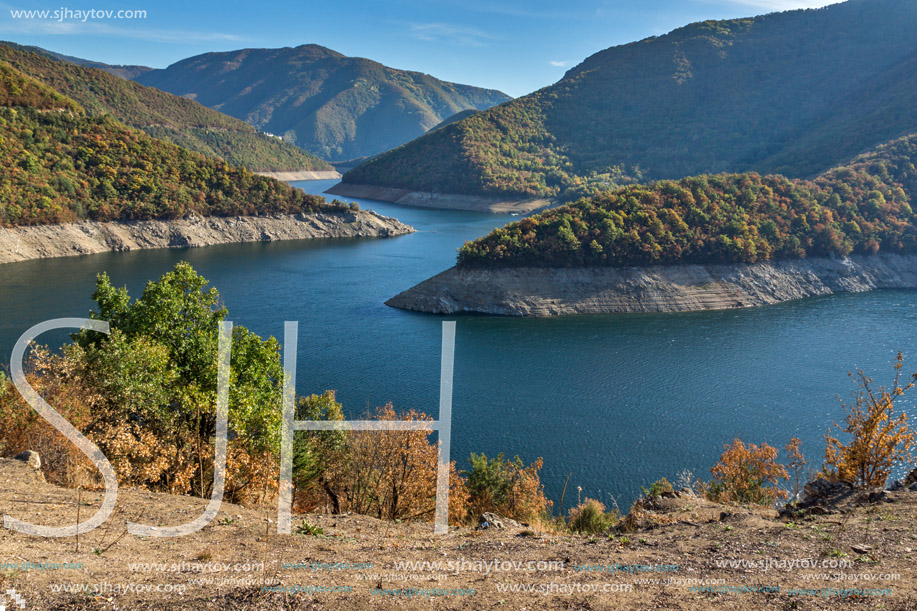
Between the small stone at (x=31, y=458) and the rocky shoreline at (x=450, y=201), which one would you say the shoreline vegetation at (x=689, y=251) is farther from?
the rocky shoreline at (x=450, y=201)

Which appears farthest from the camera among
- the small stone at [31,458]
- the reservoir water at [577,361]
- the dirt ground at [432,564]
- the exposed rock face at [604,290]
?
the exposed rock face at [604,290]

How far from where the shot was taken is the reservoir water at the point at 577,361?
36.2 metres

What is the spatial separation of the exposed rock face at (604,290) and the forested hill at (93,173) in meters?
59.5

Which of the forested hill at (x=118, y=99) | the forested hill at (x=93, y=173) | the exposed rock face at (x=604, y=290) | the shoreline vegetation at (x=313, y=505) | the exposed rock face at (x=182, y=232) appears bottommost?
the shoreline vegetation at (x=313, y=505)

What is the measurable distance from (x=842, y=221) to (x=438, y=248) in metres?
67.5

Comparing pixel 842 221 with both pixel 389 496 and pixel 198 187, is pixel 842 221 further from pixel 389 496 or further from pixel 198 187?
pixel 198 187

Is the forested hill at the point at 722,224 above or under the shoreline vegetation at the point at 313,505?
above

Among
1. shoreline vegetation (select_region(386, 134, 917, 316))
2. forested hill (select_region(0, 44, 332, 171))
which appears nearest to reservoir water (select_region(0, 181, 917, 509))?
shoreline vegetation (select_region(386, 134, 917, 316))

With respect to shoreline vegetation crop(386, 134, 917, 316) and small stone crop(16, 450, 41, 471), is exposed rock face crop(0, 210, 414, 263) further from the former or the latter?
small stone crop(16, 450, 41, 471)

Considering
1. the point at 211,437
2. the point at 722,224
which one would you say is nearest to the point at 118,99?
the point at 722,224

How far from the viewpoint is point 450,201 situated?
17612 centimetres

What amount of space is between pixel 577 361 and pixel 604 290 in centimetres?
2164

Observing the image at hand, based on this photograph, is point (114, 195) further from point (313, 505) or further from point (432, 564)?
point (432, 564)

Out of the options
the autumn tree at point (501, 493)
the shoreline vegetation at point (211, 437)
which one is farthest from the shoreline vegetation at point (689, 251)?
the shoreline vegetation at point (211, 437)
